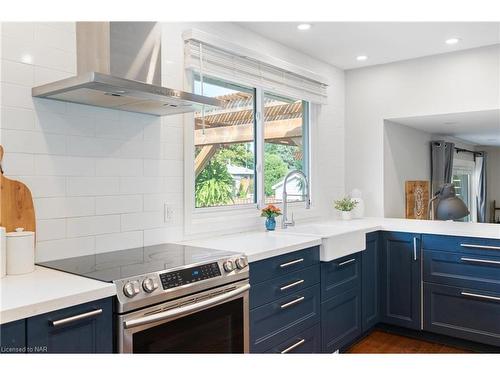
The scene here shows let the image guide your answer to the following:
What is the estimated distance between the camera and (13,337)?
1.29 metres

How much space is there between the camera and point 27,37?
6.30 ft

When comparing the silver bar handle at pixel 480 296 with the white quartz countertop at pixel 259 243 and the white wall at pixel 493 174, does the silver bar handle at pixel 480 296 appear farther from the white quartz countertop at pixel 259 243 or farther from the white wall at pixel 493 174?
the white wall at pixel 493 174

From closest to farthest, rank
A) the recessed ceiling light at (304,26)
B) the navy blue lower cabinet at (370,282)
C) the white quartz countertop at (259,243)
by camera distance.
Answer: the white quartz countertop at (259,243)
the recessed ceiling light at (304,26)
the navy blue lower cabinet at (370,282)

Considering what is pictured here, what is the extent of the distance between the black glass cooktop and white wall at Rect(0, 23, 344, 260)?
10 cm

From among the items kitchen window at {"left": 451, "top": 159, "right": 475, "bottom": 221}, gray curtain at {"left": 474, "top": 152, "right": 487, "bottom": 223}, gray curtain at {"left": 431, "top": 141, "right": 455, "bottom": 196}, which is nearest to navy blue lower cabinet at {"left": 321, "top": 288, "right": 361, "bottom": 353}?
gray curtain at {"left": 431, "top": 141, "right": 455, "bottom": 196}

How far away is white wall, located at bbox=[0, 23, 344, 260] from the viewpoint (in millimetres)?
1889

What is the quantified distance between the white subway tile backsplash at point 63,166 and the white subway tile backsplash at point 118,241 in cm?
34

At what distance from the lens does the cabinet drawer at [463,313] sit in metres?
3.01

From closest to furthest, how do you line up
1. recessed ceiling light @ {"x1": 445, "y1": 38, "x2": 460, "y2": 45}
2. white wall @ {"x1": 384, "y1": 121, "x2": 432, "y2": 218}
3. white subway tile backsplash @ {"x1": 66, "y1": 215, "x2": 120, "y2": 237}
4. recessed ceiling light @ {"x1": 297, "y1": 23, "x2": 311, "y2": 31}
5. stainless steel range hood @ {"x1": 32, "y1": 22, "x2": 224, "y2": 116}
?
stainless steel range hood @ {"x1": 32, "y1": 22, "x2": 224, "y2": 116} → white subway tile backsplash @ {"x1": 66, "y1": 215, "x2": 120, "y2": 237} → recessed ceiling light @ {"x1": 297, "y1": 23, "x2": 311, "y2": 31} → recessed ceiling light @ {"x1": 445, "y1": 38, "x2": 460, "y2": 45} → white wall @ {"x1": 384, "y1": 121, "x2": 432, "y2": 218}

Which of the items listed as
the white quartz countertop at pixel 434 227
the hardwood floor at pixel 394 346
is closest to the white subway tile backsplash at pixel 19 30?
the white quartz countertop at pixel 434 227

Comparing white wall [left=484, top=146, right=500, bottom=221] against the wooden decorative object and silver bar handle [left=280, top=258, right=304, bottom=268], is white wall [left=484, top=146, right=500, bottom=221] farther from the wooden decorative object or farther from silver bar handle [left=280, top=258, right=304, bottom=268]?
silver bar handle [left=280, top=258, right=304, bottom=268]

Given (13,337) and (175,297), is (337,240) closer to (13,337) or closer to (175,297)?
(175,297)

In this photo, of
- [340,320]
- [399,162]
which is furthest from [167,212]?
[399,162]
